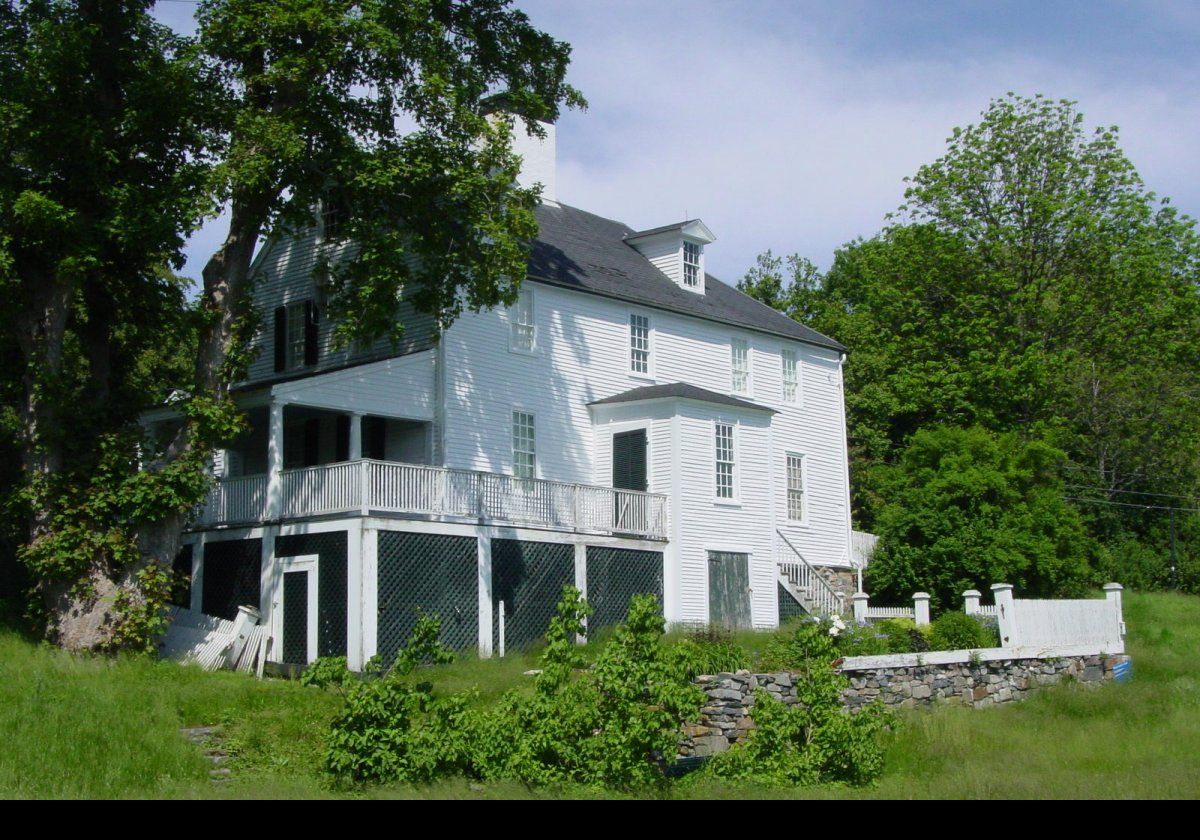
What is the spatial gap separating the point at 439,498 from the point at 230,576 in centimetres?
458

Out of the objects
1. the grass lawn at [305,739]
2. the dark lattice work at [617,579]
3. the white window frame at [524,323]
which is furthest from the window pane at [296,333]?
the grass lawn at [305,739]

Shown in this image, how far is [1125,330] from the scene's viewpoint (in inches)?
1698

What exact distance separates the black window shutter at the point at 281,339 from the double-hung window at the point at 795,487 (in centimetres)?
1293

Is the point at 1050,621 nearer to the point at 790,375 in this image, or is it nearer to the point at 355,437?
the point at 790,375

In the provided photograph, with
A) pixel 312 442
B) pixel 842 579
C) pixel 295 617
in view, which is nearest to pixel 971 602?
pixel 842 579

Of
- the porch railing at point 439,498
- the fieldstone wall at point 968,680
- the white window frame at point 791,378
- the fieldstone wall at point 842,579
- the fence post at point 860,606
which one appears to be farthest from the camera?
the white window frame at point 791,378

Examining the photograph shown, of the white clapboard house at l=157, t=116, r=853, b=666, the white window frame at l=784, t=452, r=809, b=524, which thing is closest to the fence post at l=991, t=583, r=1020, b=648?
the white clapboard house at l=157, t=116, r=853, b=666

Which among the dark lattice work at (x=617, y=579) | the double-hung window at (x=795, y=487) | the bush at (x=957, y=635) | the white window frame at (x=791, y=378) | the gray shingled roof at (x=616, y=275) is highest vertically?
the gray shingled roof at (x=616, y=275)

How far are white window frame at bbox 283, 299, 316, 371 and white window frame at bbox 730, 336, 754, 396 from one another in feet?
34.1

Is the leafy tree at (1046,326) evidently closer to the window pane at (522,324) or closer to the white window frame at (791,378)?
the white window frame at (791,378)

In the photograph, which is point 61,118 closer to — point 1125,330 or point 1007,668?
point 1007,668

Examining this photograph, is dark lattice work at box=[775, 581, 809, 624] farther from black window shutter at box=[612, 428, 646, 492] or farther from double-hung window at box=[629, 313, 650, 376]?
double-hung window at box=[629, 313, 650, 376]

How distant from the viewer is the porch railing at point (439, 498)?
22594mm

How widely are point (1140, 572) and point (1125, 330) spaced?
26.0 feet
